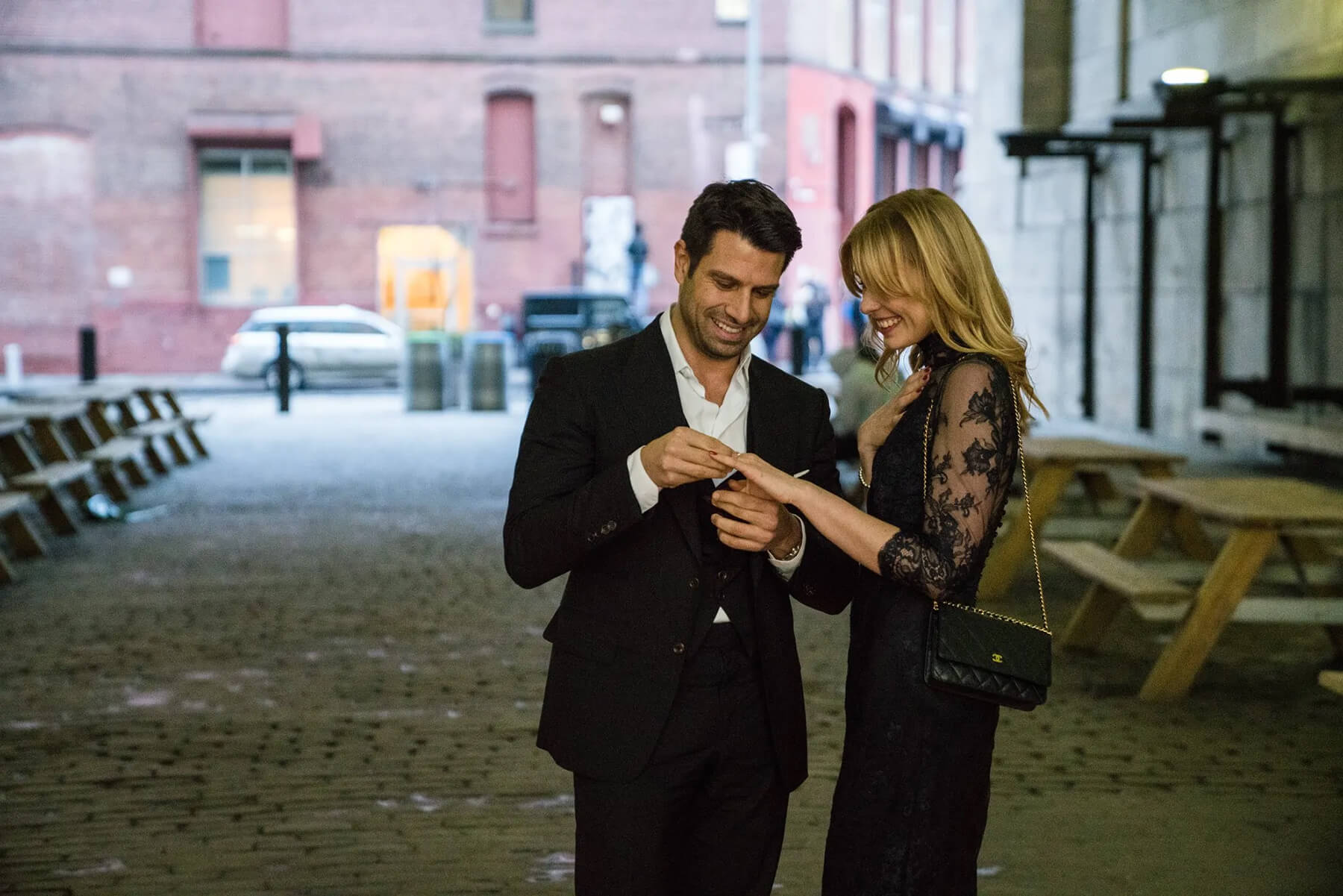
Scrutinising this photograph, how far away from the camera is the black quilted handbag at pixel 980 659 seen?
3.18 meters

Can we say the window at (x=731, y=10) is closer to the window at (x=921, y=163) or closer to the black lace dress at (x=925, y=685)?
the window at (x=921, y=163)

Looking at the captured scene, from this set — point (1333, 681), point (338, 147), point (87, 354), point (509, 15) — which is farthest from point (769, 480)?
point (509, 15)

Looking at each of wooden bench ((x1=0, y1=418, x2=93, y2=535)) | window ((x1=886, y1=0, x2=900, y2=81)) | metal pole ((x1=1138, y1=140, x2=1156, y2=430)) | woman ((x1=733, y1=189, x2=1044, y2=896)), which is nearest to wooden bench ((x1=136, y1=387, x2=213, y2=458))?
wooden bench ((x1=0, y1=418, x2=93, y2=535))

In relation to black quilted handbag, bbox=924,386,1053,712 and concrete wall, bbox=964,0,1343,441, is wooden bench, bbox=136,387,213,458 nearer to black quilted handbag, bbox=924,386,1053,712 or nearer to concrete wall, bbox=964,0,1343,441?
concrete wall, bbox=964,0,1343,441

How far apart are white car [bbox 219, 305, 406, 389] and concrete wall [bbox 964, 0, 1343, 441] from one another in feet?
41.3

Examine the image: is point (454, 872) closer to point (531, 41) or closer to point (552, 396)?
point (552, 396)

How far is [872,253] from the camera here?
10.6 feet

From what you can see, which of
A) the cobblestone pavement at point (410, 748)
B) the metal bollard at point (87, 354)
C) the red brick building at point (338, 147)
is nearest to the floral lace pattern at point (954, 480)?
the cobblestone pavement at point (410, 748)

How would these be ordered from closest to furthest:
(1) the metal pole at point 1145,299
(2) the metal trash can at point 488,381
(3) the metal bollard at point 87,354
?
(1) the metal pole at point 1145,299 < (3) the metal bollard at point 87,354 < (2) the metal trash can at point 488,381

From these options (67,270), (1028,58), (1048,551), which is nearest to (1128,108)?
(1028,58)

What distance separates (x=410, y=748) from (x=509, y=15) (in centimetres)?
3430

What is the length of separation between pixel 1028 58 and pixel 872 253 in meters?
18.7

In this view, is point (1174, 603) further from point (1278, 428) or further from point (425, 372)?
point (425, 372)

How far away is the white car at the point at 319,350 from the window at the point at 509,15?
364 inches
